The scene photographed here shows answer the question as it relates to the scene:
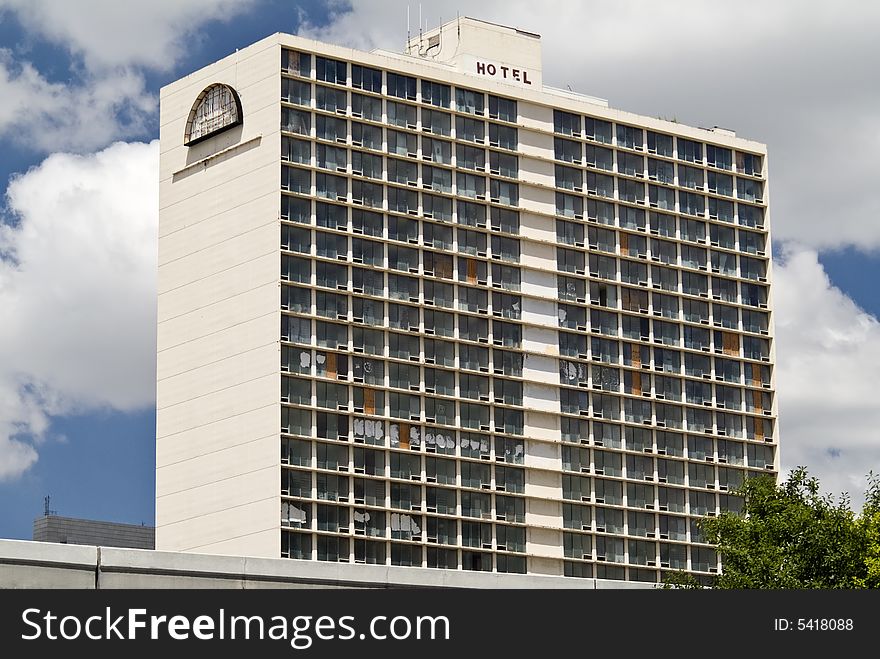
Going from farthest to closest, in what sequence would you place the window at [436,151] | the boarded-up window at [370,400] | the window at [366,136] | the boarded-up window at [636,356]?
the boarded-up window at [636,356] → the window at [436,151] → the window at [366,136] → the boarded-up window at [370,400]

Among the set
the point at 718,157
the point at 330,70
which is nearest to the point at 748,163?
the point at 718,157

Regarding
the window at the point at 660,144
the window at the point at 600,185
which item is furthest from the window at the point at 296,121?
the window at the point at 660,144

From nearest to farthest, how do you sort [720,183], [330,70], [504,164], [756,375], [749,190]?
[330,70], [504,164], [756,375], [720,183], [749,190]

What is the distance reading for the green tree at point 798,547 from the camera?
104 meters

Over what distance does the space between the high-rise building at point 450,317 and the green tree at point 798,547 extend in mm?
45270

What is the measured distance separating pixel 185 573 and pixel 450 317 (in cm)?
8756

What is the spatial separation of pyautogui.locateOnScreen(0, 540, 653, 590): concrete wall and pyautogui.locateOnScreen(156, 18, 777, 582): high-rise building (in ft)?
226

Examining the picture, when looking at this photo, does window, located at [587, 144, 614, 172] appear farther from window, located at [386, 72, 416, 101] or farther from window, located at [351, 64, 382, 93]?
window, located at [351, 64, 382, 93]

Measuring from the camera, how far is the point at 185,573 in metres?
71.4

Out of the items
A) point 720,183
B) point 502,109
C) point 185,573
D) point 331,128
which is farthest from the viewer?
point 720,183

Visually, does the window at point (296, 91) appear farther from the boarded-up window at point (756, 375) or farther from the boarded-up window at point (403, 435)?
the boarded-up window at point (756, 375)

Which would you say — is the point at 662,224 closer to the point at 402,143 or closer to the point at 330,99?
the point at 402,143

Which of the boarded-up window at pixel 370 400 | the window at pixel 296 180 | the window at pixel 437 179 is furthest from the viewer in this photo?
the window at pixel 437 179
